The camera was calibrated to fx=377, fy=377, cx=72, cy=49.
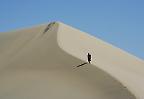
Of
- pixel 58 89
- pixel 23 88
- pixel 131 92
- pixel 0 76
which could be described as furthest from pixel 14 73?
pixel 131 92

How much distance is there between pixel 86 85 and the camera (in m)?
23.5

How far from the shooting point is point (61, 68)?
25906mm

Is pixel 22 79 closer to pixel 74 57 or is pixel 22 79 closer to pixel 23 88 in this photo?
pixel 23 88

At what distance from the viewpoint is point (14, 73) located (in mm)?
26781

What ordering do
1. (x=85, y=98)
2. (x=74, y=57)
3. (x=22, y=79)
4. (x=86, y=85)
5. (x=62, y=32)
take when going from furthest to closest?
(x=62, y=32), (x=74, y=57), (x=22, y=79), (x=86, y=85), (x=85, y=98)

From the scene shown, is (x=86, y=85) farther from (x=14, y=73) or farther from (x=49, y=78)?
(x=14, y=73)

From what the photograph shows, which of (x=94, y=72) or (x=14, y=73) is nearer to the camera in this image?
(x=94, y=72)

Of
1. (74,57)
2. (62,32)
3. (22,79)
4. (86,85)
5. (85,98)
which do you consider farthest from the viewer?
(62,32)

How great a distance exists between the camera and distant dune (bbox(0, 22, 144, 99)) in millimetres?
22844

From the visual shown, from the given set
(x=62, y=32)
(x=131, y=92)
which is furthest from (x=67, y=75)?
(x=62, y=32)

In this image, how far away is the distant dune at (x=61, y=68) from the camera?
22844 millimetres

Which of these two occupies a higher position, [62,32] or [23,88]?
[62,32]

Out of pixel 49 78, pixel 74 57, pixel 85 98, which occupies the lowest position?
pixel 85 98

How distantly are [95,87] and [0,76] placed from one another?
7.63 m
